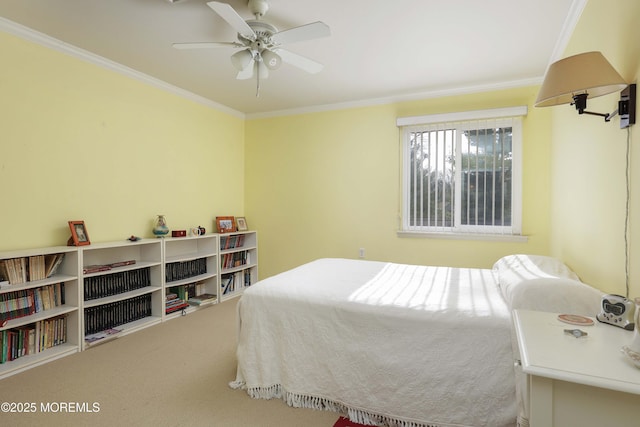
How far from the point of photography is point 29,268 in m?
2.55

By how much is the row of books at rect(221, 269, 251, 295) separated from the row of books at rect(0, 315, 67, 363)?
174 cm

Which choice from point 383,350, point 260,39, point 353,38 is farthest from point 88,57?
point 383,350

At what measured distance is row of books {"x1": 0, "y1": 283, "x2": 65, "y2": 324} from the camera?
A: 242 cm

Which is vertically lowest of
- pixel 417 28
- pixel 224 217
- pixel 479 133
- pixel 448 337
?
pixel 448 337

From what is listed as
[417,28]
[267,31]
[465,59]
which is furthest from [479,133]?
[267,31]

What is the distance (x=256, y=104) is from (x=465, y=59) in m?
2.54

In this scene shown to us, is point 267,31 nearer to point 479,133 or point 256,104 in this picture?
→ point 256,104

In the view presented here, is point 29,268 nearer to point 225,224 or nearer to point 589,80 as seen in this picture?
point 225,224

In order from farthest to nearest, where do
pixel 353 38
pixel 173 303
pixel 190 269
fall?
pixel 190 269, pixel 173 303, pixel 353 38

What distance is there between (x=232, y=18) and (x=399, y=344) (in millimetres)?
2028

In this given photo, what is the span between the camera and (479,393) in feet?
5.32

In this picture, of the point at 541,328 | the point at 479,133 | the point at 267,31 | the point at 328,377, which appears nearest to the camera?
the point at 541,328

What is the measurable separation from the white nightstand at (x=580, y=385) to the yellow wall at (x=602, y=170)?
0.66 m

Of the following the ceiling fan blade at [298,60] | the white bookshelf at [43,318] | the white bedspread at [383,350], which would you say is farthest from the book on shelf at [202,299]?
the ceiling fan blade at [298,60]
